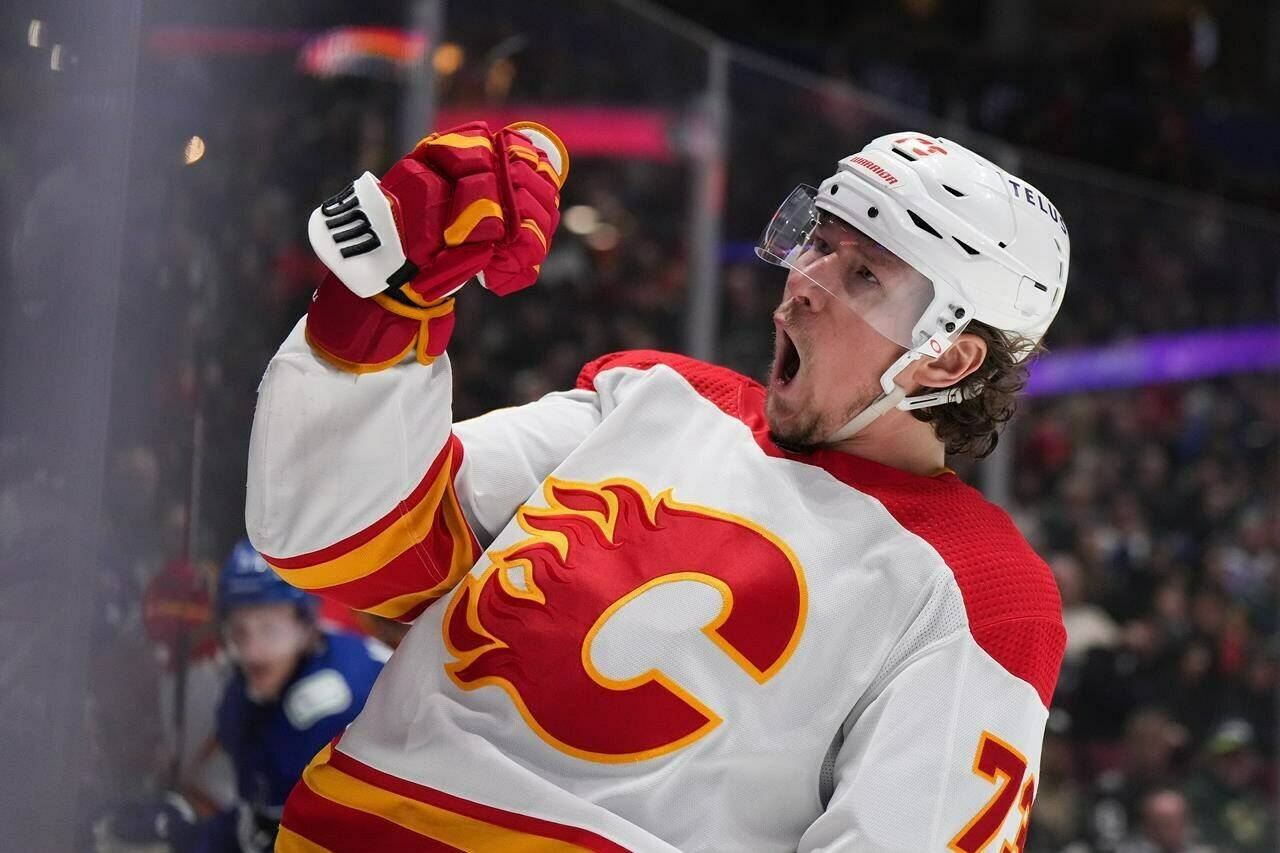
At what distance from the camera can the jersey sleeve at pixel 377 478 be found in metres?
1.30

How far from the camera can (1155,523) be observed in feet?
16.2

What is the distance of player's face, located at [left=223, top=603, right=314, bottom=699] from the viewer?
2121 millimetres

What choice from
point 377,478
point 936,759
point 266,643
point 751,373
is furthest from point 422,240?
point 751,373

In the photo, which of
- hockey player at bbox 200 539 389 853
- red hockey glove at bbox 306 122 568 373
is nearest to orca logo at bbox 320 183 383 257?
red hockey glove at bbox 306 122 568 373

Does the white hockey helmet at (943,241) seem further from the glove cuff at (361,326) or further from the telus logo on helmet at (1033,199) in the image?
the glove cuff at (361,326)

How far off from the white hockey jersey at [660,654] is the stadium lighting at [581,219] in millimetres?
1504

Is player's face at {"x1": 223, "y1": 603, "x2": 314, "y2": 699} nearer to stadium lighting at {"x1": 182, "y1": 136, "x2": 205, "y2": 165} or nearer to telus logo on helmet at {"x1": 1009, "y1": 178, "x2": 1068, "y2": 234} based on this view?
stadium lighting at {"x1": 182, "y1": 136, "x2": 205, "y2": 165}

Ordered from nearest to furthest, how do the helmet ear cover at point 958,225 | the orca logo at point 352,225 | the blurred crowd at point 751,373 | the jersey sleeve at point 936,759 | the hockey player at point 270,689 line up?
the orca logo at point 352,225, the jersey sleeve at point 936,759, the helmet ear cover at point 958,225, the blurred crowd at point 751,373, the hockey player at point 270,689

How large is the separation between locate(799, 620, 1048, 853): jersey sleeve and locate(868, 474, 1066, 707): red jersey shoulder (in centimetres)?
1

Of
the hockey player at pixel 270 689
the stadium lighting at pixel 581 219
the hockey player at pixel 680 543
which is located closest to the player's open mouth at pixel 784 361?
the hockey player at pixel 680 543

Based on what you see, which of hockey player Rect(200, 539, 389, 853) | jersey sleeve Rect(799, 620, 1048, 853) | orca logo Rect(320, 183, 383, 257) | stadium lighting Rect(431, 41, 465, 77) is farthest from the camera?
stadium lighting Rect(431, 41, 465, 77)

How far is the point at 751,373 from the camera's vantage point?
3287 millimetres

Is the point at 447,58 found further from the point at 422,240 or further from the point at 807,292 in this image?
the point at 422,240

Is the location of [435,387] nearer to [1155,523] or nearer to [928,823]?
[928,823]
